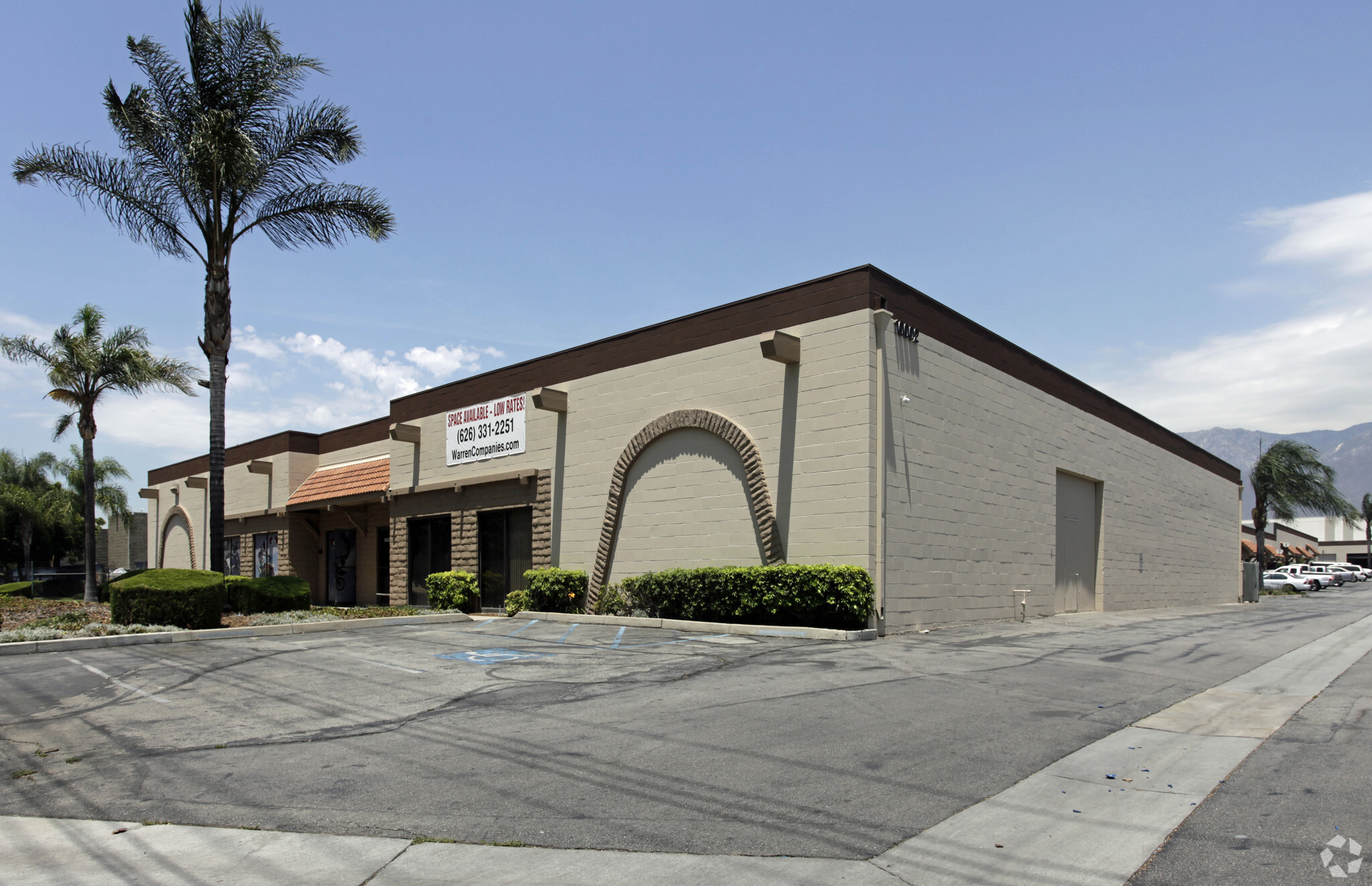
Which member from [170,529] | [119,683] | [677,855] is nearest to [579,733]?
[677,855]

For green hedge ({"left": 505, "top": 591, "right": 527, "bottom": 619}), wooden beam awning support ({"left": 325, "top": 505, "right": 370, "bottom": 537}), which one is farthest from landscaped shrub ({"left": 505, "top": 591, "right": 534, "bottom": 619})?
wooden beam awning support ({"left": 325, "top": 505, "right": 370, "bottom": 537})

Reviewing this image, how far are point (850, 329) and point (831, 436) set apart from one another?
6.29 ft

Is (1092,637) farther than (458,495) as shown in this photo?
No

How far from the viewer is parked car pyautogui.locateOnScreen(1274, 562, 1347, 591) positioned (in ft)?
183

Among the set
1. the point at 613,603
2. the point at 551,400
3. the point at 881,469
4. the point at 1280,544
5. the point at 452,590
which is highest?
the point at 551,400

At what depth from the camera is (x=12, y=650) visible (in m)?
13.2

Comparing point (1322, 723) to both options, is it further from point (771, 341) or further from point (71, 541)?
point (71, 541)

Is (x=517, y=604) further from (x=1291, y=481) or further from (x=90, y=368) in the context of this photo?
(x=1291, y=481)

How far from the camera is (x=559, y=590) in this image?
2044cm

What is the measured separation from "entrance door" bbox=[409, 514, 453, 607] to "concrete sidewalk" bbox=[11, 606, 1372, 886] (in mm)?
19536

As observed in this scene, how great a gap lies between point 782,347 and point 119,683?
1098cm

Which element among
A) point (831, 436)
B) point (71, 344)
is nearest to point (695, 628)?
point (831, 436)

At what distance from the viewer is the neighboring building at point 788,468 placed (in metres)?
16.1

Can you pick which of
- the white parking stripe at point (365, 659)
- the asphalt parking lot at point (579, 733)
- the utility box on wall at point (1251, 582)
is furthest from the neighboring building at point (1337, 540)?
the white parking stripe at point (365, 659)
